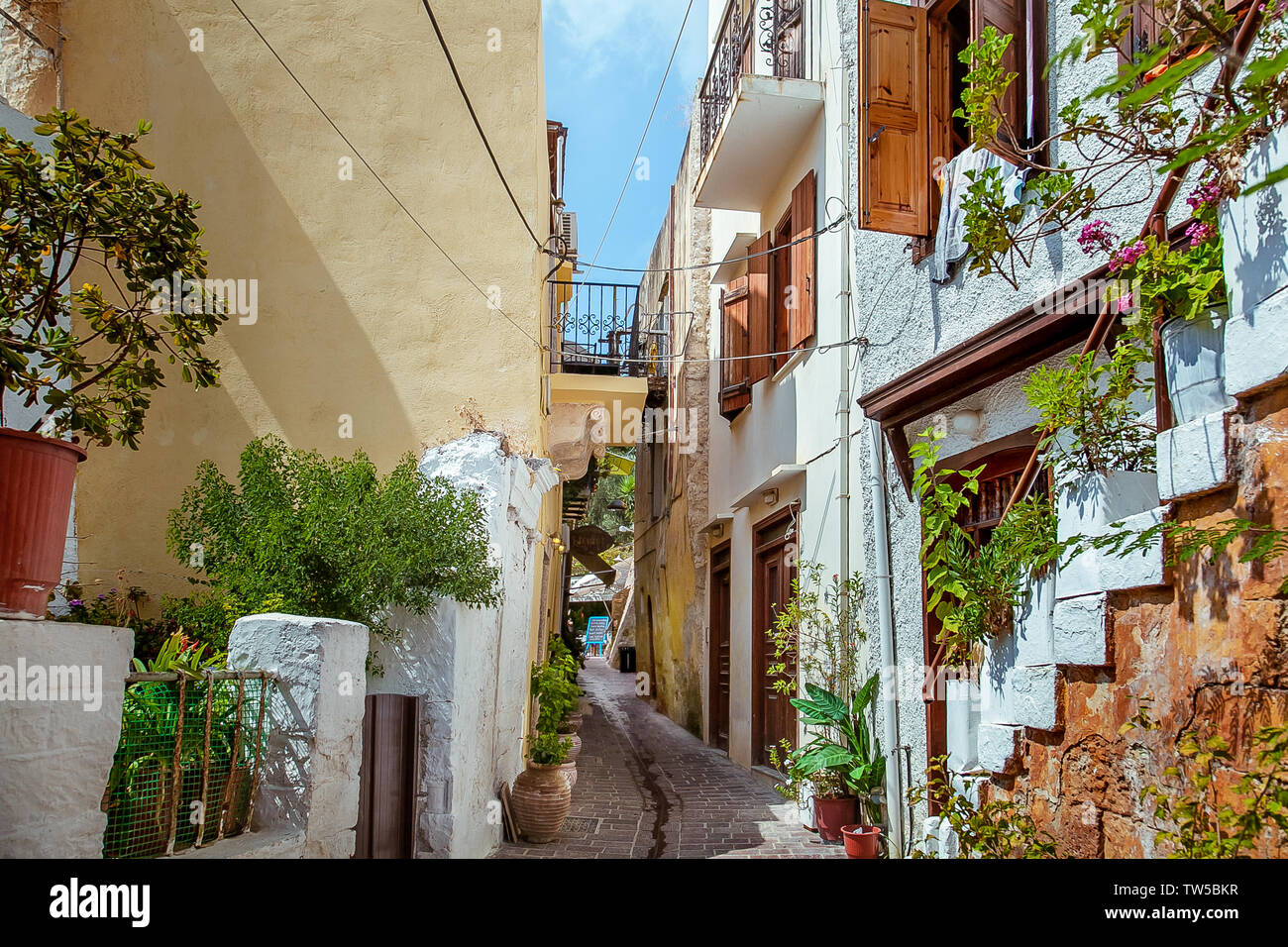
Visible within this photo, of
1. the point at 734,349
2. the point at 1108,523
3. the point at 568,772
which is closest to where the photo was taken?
the point at 1108,523

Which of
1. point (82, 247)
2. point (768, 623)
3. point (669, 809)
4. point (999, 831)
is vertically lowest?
point (669, 809)

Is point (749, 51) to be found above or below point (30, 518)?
above

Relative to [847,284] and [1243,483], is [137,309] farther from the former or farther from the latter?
→ [847,284]

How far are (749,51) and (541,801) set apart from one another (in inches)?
337

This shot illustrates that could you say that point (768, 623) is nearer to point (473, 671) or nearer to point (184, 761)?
point (473, 671)

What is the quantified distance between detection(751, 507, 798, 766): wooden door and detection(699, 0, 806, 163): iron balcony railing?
163 inches

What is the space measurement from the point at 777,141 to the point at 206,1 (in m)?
5.31

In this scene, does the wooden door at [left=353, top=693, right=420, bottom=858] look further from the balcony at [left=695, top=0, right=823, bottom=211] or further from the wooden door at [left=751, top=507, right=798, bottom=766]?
the balcony at [left=695, top=0, right=823, bottom=211]

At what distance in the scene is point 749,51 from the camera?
437 inches

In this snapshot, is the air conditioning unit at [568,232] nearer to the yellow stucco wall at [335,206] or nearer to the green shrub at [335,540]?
the yellow stucco wall at [335,206]

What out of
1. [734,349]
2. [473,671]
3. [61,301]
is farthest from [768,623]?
[61,301]

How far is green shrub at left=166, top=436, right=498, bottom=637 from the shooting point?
207 inches
